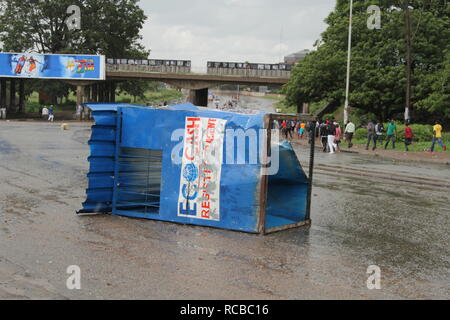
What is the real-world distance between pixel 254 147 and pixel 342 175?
979cm

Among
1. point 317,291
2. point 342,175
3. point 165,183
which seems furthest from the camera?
point 342,175

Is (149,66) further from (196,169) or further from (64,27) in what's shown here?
(196,169)

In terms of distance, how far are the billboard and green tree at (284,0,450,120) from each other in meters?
24.2

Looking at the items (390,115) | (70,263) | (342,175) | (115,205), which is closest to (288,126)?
(390,115)

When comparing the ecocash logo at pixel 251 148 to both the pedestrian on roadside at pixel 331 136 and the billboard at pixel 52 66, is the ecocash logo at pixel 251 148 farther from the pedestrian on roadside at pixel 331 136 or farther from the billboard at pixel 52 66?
the billboard at pixel 52 66

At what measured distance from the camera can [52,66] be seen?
5672cm

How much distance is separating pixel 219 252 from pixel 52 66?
52.4m

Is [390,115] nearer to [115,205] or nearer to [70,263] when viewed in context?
[115,205]

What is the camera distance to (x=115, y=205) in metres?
11.0

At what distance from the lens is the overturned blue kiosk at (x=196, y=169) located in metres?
9.79

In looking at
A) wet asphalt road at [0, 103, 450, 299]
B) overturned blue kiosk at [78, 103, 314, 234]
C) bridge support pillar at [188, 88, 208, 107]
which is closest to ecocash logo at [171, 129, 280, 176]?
overturned blue kiosk at [78, 103, 314, 234]

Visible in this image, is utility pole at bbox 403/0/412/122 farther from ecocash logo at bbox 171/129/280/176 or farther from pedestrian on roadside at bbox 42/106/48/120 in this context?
pedestrian on roadside at bbox 42/106/48/120

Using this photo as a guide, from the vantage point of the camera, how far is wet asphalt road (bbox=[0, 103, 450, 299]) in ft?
22.3

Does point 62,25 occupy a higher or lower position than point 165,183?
higher
